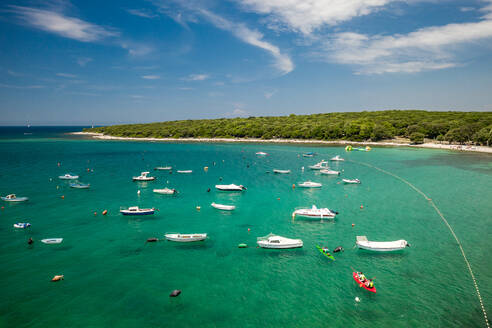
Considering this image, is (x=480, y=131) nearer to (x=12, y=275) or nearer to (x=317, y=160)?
(x=317, y=160)

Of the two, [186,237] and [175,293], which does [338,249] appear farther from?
[175,293]

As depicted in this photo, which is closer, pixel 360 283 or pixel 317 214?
pixel 360 283

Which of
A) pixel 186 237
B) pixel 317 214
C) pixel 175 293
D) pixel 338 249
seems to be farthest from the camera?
pixel 317 214

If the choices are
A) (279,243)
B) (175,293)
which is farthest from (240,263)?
(175,293)

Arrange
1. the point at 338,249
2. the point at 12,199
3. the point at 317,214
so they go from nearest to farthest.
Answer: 1. the point at 338,249
2. the point at 317,214
3. the point at 12,199

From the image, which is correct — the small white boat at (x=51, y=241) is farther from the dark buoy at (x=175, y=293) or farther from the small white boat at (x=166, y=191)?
the small white boat at (x=166, y=191)

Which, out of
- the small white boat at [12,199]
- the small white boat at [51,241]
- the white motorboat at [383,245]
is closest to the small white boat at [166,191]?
the small white boat at [12,199]

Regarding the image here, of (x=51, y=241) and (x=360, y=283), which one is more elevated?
(x=360, y=283)

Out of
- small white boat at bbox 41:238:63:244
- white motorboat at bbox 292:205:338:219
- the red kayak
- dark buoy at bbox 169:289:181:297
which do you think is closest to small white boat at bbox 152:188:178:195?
small white boat at bbox 41:238:63:244

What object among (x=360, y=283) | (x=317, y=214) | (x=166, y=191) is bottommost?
(x=360, y=283)
